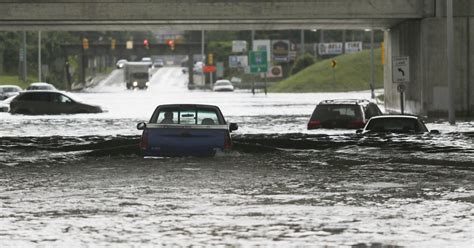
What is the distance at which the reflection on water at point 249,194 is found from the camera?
12477 mm

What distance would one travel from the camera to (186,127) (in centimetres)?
2367

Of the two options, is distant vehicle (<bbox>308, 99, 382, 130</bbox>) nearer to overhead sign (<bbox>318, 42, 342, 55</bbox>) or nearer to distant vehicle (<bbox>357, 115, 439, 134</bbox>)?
distant vehicle (<bbox>357, 115, 439, 134</bbox>)

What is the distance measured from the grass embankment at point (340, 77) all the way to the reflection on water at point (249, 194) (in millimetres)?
90621

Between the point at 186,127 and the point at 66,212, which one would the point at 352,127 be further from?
the point at 66,212

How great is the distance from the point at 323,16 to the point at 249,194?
3041cm

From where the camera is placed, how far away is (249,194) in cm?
1742

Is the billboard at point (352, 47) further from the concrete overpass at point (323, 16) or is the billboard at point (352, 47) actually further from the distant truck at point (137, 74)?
the concrete overpass at point (323, 16)

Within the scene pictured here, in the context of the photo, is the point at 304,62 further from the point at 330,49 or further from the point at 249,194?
the point at 249,194

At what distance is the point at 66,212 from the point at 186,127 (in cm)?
896

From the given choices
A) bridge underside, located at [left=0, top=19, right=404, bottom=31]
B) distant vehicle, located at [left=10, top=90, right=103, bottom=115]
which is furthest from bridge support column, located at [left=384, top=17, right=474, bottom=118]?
distant vehicle, located at [left=10, top=90, right=103, bottom=115]

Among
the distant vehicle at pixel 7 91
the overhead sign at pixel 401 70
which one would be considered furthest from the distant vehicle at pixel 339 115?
the distant vehicle at pixel 7 91

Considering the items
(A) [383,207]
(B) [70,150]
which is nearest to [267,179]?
(A) [383,207]

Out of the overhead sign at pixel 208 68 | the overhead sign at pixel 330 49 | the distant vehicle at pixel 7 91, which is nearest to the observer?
the distant vehicle at pixel 7 91

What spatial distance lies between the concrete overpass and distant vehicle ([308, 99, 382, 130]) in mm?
10876
